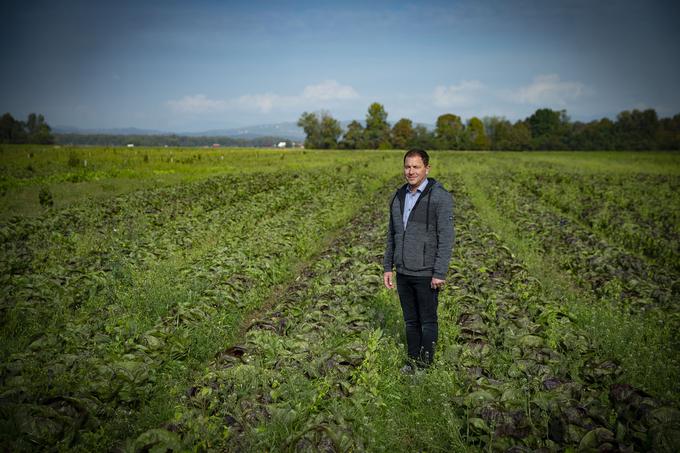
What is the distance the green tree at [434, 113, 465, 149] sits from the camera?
352 feet

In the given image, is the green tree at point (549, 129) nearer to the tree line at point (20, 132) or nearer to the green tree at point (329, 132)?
the green tree at point (329, 132)

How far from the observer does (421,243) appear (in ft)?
16.0

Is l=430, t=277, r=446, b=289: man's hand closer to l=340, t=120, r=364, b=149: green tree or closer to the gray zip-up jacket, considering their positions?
the gray zip-up jacket

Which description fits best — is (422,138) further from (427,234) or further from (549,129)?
(427,234)

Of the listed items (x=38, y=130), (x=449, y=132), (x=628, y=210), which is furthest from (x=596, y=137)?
(x=38, y=130)

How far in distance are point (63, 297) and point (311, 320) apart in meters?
5.10

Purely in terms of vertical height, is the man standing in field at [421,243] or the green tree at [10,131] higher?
the green tree at [10,131]

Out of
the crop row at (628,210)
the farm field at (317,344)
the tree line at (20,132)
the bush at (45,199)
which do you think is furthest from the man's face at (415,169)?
the tree line at (20,132)

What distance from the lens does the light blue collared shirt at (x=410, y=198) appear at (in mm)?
4844

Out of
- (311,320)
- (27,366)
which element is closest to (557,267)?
(311,320)

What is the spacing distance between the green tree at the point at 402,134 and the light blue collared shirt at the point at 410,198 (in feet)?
350

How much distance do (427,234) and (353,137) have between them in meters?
107

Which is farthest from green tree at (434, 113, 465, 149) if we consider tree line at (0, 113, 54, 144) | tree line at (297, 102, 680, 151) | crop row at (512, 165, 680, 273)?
tree line at (0, 113, 54, 144)

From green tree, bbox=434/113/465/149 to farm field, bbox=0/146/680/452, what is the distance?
3865 inches
